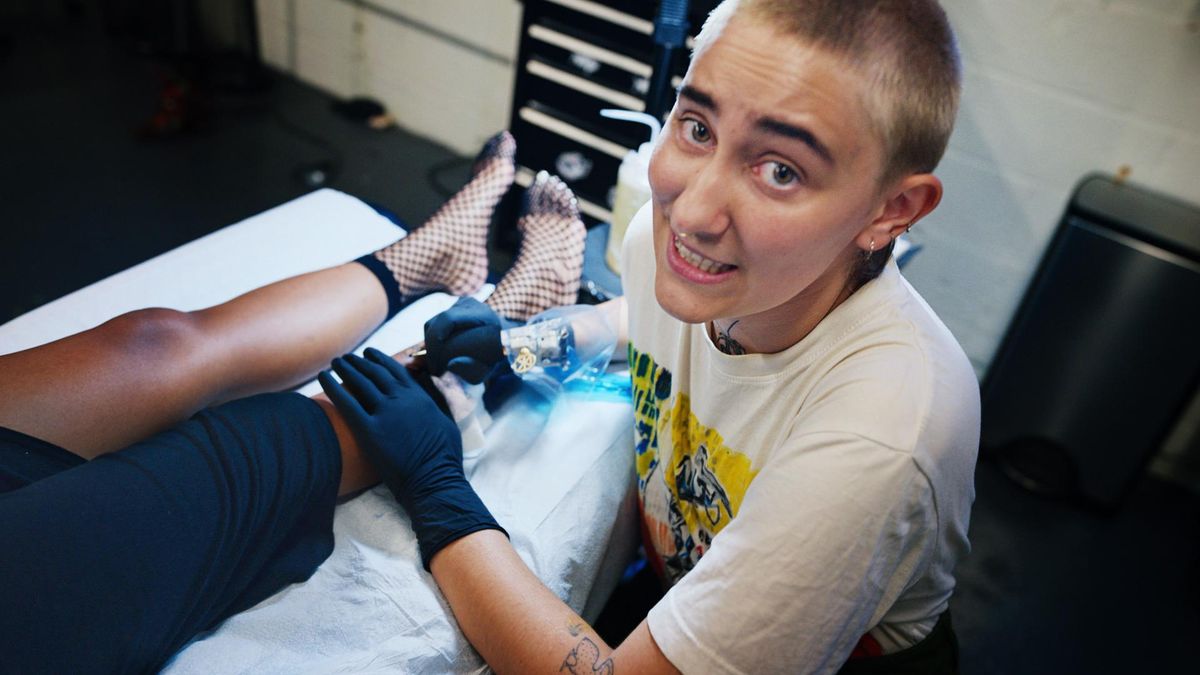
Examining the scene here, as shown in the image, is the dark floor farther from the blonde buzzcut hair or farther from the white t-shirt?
the blonde buzzcut hair

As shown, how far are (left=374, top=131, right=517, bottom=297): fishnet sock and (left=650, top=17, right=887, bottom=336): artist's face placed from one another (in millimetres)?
670

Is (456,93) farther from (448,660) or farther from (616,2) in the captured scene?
(448,660)

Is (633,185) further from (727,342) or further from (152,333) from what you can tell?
(152,333)

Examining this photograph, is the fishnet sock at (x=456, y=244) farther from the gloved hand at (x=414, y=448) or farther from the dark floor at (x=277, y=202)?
the dark floor at (x=277, y=202)

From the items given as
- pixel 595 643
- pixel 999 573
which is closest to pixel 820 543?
pixel 595 643

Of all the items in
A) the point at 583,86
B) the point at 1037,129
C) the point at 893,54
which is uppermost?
the point at 893,54

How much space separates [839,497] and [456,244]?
3.05 feet

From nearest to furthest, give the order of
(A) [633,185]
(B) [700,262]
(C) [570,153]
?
1. (B) [700,262]
2. (A) [633,185]
3. (C) [570,153]

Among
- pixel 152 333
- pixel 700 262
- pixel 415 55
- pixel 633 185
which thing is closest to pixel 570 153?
pixel 633 185

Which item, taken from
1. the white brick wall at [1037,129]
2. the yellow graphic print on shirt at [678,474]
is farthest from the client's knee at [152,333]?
the white brick wall at [1037,129]

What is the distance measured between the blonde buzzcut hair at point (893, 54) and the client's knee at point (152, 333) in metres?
0.83

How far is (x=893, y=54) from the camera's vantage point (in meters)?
0.67

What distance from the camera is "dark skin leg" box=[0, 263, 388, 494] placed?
0.95 m

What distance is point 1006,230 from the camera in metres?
1.84
